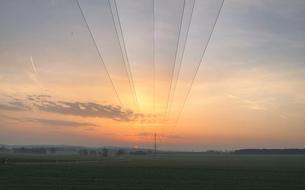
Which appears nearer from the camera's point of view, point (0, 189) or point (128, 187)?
point (0, 189)

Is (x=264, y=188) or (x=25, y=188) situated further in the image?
(x=264, y=188)

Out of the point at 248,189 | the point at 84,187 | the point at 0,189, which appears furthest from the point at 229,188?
the point at 0,189

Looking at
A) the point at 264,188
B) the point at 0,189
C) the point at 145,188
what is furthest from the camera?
the point at 264,188

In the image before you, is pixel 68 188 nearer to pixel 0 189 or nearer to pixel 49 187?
pixel 49 187

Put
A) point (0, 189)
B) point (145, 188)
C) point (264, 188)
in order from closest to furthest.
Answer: point (0, 189), point (145, 188), point (264, 188)

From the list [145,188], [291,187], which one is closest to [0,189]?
[145,188]

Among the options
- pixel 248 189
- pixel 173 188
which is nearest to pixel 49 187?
pixel 173 188

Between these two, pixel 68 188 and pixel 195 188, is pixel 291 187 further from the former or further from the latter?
pixel 68 188

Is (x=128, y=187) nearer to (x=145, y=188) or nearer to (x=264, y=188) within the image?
(x=145, y=188)
